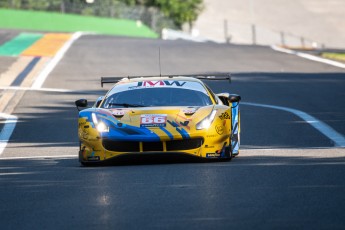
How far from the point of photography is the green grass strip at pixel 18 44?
4078cm

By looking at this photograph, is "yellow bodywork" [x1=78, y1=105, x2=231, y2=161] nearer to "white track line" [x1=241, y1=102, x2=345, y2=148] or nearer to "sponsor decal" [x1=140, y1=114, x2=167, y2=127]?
"sponsor decal" [x1=140, y1=114, x2=167, y2=127]

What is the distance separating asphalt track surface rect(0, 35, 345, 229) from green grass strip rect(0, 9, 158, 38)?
35536 millimetres

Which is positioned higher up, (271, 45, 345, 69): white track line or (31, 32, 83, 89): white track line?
(31, 32, 83, 89): white track line

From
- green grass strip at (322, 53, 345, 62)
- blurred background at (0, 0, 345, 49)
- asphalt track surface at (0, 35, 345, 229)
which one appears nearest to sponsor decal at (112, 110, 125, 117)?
asphalt track surface at (0, 35, 345, 229)

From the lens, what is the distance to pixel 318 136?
685 inches

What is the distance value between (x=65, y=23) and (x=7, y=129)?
42.1 m

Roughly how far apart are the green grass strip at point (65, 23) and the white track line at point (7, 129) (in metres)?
38.9

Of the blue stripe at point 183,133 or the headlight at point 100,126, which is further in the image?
the headlight at point 100,126

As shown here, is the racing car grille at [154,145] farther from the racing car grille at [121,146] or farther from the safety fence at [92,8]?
the safety fence at [92,8]

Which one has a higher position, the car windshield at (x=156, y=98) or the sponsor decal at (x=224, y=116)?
the car windshield at (x=156, y=98)

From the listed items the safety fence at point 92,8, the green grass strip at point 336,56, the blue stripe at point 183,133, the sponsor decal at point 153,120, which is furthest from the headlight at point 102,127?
the safety fence at point 92,8

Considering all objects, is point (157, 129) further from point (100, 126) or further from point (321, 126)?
point (321, 126)

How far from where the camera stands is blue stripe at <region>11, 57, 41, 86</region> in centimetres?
3031

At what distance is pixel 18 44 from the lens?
147 feet
